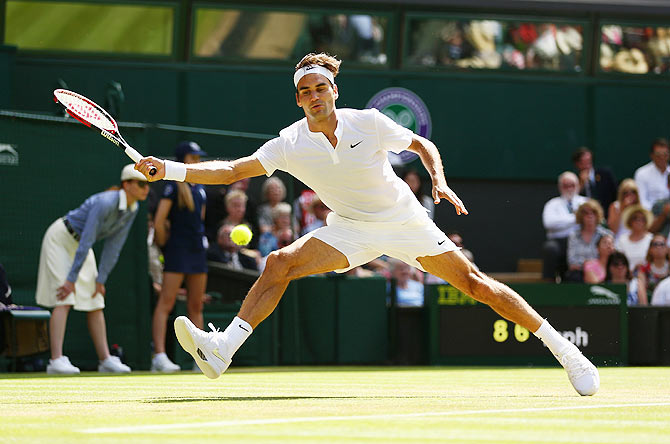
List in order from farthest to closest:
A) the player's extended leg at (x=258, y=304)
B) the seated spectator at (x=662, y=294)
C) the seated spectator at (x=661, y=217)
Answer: the seated spectator at (x=661, y=217) < the seated spectator at (x=662, y=294) < the player's extended leg at (x=258, y=304)

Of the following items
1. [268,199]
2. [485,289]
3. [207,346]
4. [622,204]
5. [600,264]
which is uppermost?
[622,204]

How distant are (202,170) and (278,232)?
5650mm

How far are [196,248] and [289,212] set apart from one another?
1.45 m

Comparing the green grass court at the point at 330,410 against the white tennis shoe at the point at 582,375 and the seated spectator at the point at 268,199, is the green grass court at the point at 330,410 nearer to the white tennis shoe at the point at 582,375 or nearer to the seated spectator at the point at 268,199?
the white tennis shoe at the point at 582,375

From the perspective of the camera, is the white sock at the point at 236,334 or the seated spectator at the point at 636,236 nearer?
the white sock at the point at 236,334

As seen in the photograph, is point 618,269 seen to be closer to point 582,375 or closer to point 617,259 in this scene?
point 617,259

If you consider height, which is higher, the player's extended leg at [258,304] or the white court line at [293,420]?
the player's extended leg at [258,304]

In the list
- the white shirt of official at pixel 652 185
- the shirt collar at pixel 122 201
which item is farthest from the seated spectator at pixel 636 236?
the shirt collar at pixel 122 201

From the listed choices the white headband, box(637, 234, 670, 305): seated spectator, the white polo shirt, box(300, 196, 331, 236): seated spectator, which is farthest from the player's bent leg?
box(637, 234, 670, 305): seated spectator

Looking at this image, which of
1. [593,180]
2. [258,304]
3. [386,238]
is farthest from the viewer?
[593,180]

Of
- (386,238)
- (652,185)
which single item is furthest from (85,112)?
(652,185)

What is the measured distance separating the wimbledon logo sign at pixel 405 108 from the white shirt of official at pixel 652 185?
3.10 metres

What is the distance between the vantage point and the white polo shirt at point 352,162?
7.26 meters

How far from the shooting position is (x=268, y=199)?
1296 centimetres
